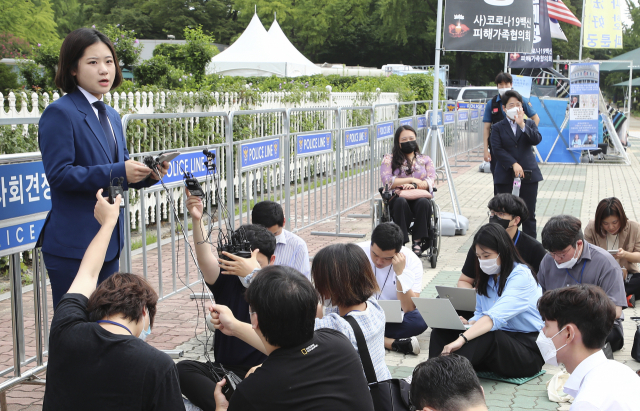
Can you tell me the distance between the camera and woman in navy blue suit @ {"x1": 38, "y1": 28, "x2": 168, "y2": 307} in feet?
9.59

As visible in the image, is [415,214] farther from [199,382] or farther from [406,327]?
[199,382]

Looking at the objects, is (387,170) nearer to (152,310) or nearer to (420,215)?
(420,215)

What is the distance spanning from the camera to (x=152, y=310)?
245cm

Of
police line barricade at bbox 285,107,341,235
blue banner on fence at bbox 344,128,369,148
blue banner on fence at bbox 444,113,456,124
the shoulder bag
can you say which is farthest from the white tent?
the shoulder bag

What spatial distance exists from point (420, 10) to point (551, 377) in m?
47.8

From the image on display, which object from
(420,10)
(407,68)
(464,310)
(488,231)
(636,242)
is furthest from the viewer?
(420,10)

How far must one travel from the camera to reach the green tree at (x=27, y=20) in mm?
25953

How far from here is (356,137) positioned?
8734mm

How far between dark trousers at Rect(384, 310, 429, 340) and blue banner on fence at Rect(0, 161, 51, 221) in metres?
2.60

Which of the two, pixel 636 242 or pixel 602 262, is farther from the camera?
pixel 636 242

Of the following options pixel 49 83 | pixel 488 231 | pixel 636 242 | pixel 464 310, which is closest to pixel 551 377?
pixel 464 310

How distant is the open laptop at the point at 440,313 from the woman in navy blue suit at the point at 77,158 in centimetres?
205

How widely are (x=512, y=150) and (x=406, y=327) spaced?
3.38 m

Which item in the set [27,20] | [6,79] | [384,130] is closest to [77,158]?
[384,130]
